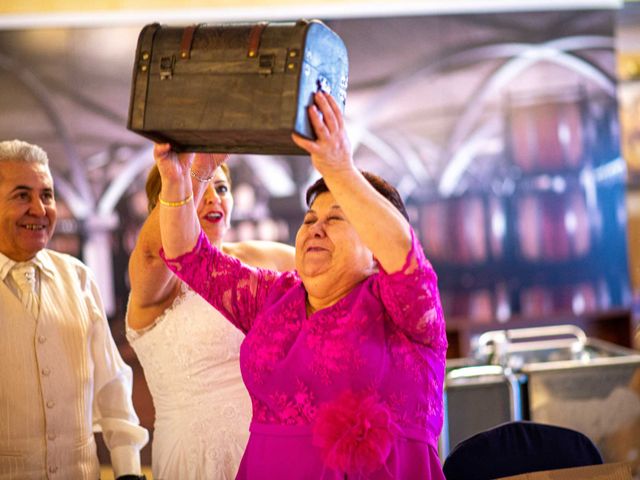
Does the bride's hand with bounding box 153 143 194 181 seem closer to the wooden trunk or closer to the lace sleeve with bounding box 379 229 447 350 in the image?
the wooden trunk

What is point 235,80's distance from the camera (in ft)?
5.79

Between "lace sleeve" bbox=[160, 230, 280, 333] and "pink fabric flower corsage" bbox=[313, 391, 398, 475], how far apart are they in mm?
416

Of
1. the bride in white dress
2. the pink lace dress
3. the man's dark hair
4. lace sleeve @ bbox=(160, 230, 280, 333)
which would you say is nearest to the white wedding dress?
the bride in white dress

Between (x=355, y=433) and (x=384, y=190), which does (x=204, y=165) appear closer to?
(x=384, y=190)

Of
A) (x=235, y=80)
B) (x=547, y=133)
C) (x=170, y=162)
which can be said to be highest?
(x=547, y=133)

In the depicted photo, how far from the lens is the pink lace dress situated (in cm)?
183

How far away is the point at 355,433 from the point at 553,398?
6.70 ft

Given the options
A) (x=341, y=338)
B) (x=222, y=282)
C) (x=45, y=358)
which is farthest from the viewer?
(x=45, y=358)

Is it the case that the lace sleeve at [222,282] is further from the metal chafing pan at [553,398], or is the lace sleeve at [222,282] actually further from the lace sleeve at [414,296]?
the metal chafing pan at [553,398]

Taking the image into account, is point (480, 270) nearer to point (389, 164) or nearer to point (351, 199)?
point (389, 164)

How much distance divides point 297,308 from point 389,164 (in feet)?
11.8

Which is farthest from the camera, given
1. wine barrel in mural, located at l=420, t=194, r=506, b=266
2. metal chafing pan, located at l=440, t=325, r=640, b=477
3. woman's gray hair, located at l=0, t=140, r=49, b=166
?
wine barrel in mural, located at l=420, t=194, r=506, b=266

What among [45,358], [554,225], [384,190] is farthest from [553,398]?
[554,225]

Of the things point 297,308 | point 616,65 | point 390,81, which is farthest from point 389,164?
point 297,308
